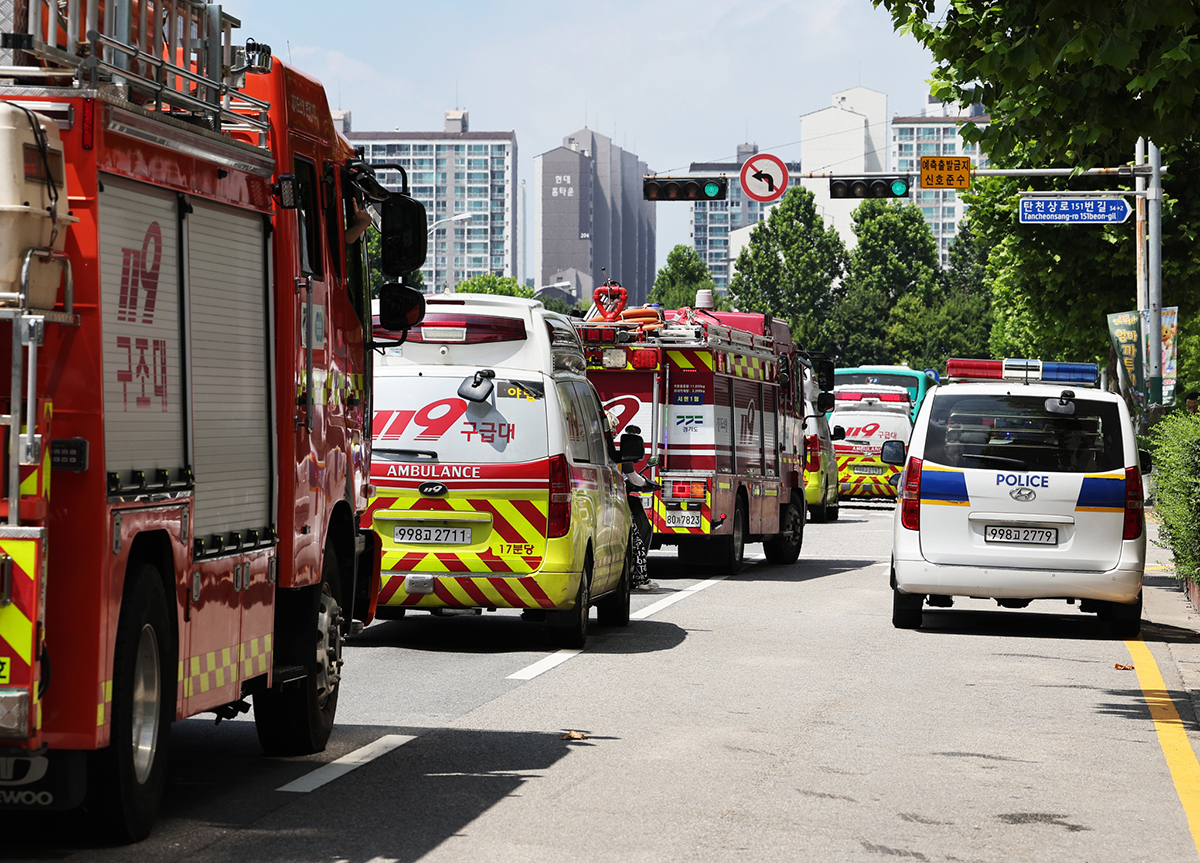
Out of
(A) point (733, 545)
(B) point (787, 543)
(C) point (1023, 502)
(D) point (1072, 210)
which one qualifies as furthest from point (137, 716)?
(D) point (1072, 210)

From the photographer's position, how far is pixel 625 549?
14438 millimetres

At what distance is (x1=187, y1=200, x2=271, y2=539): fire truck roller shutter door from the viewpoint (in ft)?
21.9

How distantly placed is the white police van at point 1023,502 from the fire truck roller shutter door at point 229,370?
7688mm

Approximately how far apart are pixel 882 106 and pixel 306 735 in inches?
7352

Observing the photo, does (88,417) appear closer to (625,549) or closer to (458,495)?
(458,495)

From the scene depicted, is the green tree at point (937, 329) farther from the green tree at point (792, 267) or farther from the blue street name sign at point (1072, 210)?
the blue street name sign at point (1072, 210)

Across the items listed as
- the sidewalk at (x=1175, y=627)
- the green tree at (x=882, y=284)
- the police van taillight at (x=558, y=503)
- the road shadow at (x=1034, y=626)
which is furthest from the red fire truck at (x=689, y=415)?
the green tree at (x=882, y=284)

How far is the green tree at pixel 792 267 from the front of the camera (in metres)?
121

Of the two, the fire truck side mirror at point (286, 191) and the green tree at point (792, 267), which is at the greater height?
the green tree at point (792, 267)

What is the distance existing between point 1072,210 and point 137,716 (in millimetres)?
21756

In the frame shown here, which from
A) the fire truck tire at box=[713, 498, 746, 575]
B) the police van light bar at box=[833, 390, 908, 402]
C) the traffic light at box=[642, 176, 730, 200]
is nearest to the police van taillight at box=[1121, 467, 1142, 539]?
the fire truck tire at box=[713, 498, 746, 575]

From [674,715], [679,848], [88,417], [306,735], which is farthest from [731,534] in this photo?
[88,417]

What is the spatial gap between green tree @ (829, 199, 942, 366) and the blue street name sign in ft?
316

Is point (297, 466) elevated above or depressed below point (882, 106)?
below
